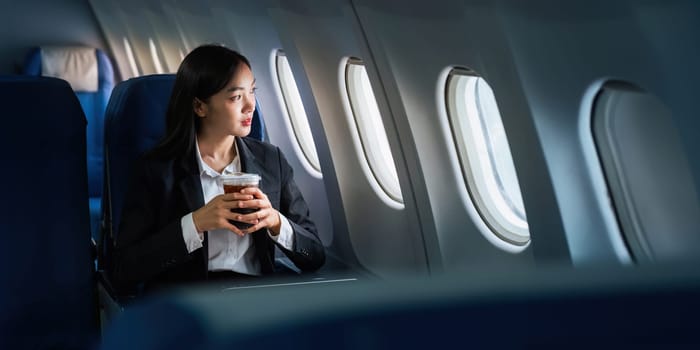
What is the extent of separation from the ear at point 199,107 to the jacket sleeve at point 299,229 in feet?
1.04

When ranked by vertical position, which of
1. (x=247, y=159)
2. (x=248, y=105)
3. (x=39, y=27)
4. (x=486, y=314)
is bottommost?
(x=486, y=314)

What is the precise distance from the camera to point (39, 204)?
3223 millimetres

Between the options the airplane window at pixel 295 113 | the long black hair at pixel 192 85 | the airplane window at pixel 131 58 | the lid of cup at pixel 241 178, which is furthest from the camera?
the airplane window at pixel 131 58

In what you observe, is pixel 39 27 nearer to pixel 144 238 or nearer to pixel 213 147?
pixel 213 147

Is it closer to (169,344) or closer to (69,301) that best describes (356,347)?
(169,344)

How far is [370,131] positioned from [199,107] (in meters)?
1.77

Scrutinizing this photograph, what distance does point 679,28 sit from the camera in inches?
84.4

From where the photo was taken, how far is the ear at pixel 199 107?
3.29 metres

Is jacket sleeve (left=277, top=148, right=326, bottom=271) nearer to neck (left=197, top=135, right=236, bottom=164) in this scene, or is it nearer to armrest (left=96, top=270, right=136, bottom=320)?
neck (left=197, top=135, right=236, bottom=164)

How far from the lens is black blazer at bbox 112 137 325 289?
10.3 ft

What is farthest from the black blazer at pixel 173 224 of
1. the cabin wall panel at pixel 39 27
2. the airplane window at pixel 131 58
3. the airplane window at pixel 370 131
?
the airplane window at pixel 131 58

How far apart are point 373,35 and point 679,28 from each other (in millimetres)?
1623

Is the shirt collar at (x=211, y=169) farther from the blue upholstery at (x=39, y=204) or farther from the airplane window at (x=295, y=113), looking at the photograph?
the airplane window at (x=295, y=113)

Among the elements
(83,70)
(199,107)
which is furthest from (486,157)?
(83,70)
